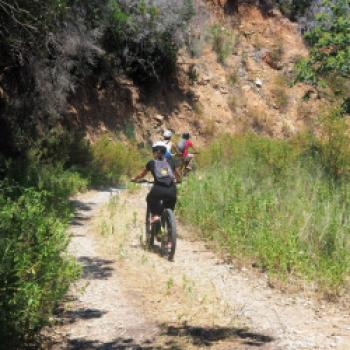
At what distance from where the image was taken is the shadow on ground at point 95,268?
6845mm

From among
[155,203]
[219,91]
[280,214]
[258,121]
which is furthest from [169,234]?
[219,91]

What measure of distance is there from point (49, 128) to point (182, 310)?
13.1 m

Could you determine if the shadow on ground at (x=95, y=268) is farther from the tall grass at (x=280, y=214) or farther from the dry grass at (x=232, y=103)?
the dry grass at (x=232, y=103)

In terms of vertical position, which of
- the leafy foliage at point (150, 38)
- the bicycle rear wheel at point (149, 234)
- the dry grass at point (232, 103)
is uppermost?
the leafy foliage at point (150, 38)

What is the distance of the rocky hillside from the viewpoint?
2328cm

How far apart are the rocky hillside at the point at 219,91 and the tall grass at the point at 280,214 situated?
1142 centimetres

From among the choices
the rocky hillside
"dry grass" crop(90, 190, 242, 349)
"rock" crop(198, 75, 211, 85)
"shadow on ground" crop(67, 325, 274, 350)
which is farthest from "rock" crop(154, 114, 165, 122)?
"shadow on ground" crop(67, 325, 274, 350)

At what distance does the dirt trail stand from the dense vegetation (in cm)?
54

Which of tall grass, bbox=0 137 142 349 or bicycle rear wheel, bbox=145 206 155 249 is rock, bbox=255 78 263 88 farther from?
tall grass, bbox=0 137 142 349

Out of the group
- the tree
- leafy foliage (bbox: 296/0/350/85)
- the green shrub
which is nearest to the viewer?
leafy foliage (bbox: 296/0/350/85)

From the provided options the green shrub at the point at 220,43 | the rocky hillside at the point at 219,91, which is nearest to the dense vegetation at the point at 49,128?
the rocky hillside at the point at 219,91

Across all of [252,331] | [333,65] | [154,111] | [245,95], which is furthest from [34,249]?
[245,95]

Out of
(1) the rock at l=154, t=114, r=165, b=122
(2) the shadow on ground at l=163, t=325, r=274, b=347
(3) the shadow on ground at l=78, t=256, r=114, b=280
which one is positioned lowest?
(2) the shadow on ground at l=163, t=325, r=274, b=347

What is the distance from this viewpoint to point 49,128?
17.6 meters
